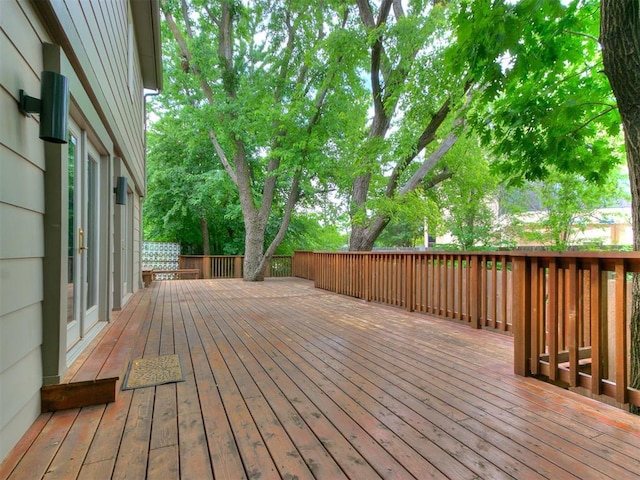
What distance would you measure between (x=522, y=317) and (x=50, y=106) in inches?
122

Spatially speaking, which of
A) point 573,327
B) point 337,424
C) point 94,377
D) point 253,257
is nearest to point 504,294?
point 573,327

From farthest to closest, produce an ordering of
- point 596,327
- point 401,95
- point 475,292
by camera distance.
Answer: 1. point 401,95
2. point 475,292
3. point 596,327

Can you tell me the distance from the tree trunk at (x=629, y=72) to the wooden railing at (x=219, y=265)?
387 inches

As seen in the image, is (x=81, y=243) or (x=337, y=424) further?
(x=81, y=243)

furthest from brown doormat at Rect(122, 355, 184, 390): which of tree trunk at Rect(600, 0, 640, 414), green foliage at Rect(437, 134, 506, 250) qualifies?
green foliage at Rect(437, 134, 506, 250)

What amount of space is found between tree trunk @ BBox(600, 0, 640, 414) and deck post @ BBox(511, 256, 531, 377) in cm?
56

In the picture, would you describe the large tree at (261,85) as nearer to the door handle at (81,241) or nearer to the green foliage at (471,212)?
the green foliage at (471,212)

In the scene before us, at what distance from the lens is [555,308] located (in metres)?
2.30

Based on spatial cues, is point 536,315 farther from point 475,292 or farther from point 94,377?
point 94,377

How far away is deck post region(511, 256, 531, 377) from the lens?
246 cm

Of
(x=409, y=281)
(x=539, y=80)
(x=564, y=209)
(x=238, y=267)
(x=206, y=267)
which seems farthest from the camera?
(x=238, y=267)

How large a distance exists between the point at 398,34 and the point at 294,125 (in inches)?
133

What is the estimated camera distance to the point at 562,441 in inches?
63.9

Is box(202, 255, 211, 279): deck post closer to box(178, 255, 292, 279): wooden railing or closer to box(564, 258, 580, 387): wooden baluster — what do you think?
box(178, 255, 292, 279): wooden railing
